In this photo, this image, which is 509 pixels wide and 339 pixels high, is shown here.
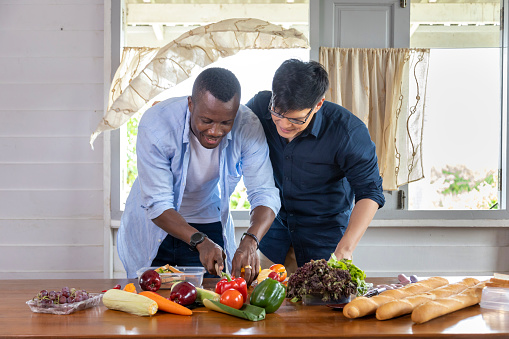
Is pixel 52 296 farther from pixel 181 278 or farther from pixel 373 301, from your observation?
pixel 373 301

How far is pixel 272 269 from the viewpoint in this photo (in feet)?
8.17

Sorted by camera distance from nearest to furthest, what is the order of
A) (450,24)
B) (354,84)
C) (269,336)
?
(269,336)
(354,84)
(450,24)

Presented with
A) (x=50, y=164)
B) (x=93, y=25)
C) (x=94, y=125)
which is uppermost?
(x=93, y=25)

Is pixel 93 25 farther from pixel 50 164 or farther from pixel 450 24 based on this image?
pixel 450 24

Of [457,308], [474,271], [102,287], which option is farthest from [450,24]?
[102,287]

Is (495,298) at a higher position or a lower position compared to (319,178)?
lower

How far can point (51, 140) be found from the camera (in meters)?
4.60

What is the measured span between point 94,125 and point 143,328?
9.92ft

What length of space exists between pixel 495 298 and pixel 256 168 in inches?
48.4

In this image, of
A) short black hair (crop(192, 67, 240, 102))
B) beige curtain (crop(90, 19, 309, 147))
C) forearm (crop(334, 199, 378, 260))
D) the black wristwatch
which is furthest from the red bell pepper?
beige curtain (crop(90, 19, 309, 147))

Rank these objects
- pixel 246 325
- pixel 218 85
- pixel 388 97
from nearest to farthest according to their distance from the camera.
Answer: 1. pixel 246 325
2. pixel 218 85
3. pixel 388 97

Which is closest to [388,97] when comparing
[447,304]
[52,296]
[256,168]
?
[256,168]

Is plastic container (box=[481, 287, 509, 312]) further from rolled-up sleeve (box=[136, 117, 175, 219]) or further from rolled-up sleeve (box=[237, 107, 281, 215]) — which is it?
rolled-up sleeve (box=[136, 117, 175, 219])

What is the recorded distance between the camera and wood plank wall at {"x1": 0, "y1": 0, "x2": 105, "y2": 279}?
180 inches
